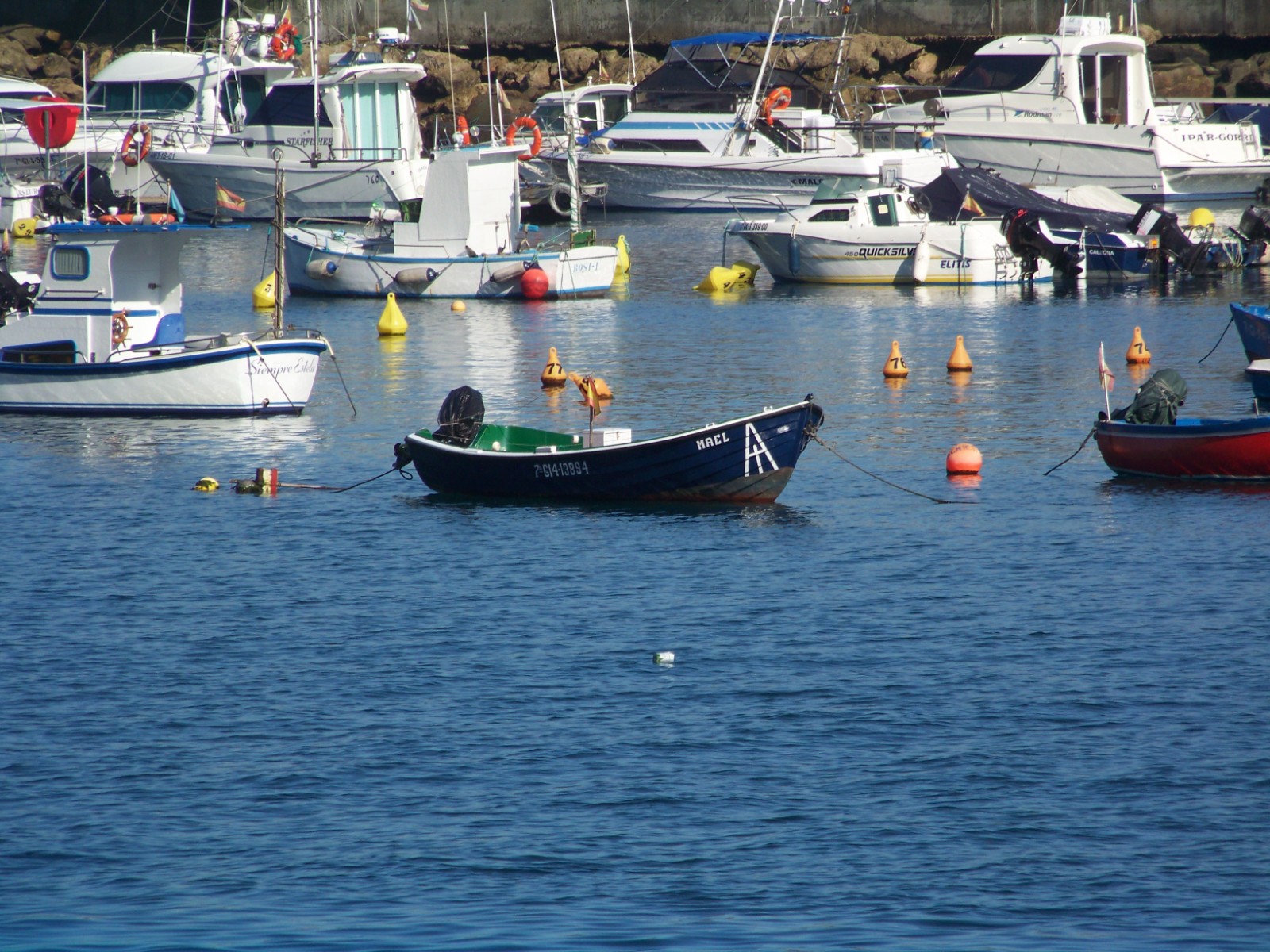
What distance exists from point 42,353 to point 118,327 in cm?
138

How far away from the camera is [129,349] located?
90.2ft

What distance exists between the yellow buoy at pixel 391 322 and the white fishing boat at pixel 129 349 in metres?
8.32

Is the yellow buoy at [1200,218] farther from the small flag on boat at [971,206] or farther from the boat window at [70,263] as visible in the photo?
the boat window at [70,263]

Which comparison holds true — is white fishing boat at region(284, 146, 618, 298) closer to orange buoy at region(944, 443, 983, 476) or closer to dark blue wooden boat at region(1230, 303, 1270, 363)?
dark blue wooden boat at region(1230, 303, 1270, 363)

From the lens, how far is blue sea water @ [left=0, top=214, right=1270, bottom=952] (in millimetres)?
11320

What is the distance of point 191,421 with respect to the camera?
2756 cm

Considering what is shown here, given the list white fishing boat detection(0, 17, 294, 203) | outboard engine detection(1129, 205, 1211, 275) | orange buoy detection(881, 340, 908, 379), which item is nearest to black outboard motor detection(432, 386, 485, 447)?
orange buoy detection(881, 340, 908, 379)

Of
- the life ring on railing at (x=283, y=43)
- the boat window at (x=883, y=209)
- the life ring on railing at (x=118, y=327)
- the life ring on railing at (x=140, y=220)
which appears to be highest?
the life ring on railing at (x=283, y=43)

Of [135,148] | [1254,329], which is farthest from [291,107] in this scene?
[1254,329]

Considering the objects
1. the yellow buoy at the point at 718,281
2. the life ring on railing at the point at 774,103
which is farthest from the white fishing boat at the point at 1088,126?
the yellow buoy at the point at 718,281

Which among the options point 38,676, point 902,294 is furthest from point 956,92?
point 38,676

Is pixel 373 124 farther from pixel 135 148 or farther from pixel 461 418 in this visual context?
pixel 461 418

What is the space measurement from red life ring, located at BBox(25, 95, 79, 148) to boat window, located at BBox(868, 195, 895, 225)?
66.4 feet

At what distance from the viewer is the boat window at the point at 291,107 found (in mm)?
54594
